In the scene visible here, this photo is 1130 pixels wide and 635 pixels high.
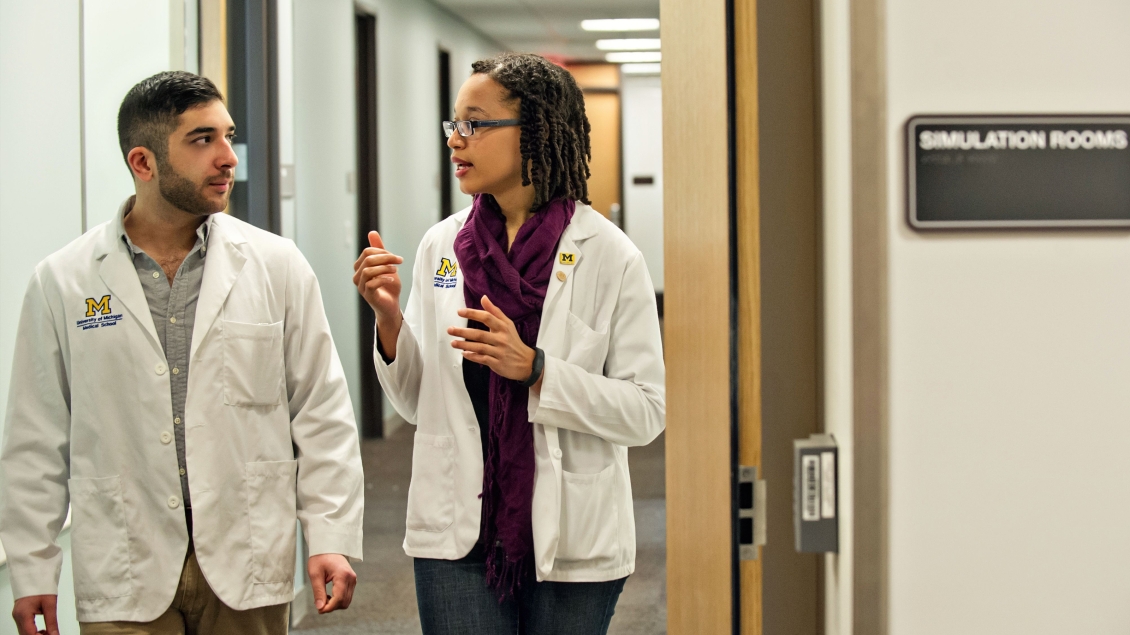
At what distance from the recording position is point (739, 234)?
1.01m

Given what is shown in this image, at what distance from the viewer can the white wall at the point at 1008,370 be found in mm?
896

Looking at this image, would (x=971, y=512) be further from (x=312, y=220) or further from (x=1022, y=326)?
(x=312, y=220)

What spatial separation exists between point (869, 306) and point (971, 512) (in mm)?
219

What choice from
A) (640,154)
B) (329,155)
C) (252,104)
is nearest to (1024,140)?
(252,104)

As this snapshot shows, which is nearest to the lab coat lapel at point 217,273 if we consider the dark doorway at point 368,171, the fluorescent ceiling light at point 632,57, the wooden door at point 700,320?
the wooden door at point 700,320

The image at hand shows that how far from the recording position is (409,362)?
5.20ft

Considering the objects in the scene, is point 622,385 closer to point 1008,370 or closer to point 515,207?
point 515,207

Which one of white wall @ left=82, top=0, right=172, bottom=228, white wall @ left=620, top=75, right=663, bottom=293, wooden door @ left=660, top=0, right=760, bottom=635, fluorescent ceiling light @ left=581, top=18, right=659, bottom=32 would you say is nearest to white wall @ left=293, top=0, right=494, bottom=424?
white wall @ left=82, top=0, right=172, bottom=228

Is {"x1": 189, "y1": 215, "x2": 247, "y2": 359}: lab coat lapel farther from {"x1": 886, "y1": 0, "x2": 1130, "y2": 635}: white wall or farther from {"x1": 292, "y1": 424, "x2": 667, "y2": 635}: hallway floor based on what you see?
{"x1": 292, "y1": 424, "x2": 667, "y2": 635}: hallway floor

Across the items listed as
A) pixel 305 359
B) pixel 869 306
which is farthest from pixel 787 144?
pixel 305 359

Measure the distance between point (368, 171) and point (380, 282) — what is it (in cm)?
477

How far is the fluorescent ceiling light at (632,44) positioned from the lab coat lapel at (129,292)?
8793 millimetres

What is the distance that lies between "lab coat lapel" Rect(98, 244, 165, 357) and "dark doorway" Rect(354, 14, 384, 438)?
450cm

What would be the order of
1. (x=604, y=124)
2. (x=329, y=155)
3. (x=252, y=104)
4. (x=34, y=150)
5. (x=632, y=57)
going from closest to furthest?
1. (x=34, y=150)
2. (x=252, y=104)
3. (x=329, y=155)
4. (x=632, y=57)
5. (x=604, y=124)
